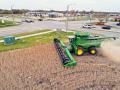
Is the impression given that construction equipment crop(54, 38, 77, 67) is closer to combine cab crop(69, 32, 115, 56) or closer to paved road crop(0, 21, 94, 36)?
combine cab crop(69, 32, 115, 56)

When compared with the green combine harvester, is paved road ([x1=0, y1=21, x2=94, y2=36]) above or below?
below

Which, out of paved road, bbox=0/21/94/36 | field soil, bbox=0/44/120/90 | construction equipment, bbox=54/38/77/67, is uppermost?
construction equipment, bbox=54/38/77/67

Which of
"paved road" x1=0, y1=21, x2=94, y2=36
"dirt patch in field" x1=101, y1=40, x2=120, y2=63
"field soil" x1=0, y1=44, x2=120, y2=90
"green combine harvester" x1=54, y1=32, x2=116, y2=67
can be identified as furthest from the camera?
"paved road" x1=0, y1=21, x2=94, y2=36

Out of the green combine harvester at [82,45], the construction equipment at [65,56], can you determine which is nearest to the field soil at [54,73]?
the construction equipment at [65,56]

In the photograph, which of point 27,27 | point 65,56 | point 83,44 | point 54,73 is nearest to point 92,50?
point 83,44

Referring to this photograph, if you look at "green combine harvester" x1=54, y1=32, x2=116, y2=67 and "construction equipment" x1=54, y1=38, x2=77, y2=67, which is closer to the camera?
"construction equipment" x1=54, y1=38, x2=77, y2=67

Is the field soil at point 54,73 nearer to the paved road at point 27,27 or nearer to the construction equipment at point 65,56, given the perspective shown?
the construction equipment at point 65,56

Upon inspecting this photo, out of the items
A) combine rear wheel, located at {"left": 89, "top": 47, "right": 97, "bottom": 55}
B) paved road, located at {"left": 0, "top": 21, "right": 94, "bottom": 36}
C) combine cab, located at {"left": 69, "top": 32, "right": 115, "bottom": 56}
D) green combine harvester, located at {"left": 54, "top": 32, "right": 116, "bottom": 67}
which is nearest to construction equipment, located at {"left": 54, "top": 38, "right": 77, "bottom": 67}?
green combine harvester, located at {"left": 54, "top": 32, "right": 116, "bottom": 67}

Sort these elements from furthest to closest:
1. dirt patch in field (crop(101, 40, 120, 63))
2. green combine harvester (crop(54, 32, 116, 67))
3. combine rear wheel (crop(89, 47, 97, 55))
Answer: combine rear wheel (crop(89, 47, 97, 55)) → green combine harvester (crop(54, 32, 116, 67)) → dirt patch in field (crop(101, 40, 120, 63))

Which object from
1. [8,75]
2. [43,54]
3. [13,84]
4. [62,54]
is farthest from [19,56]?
[13,84]
